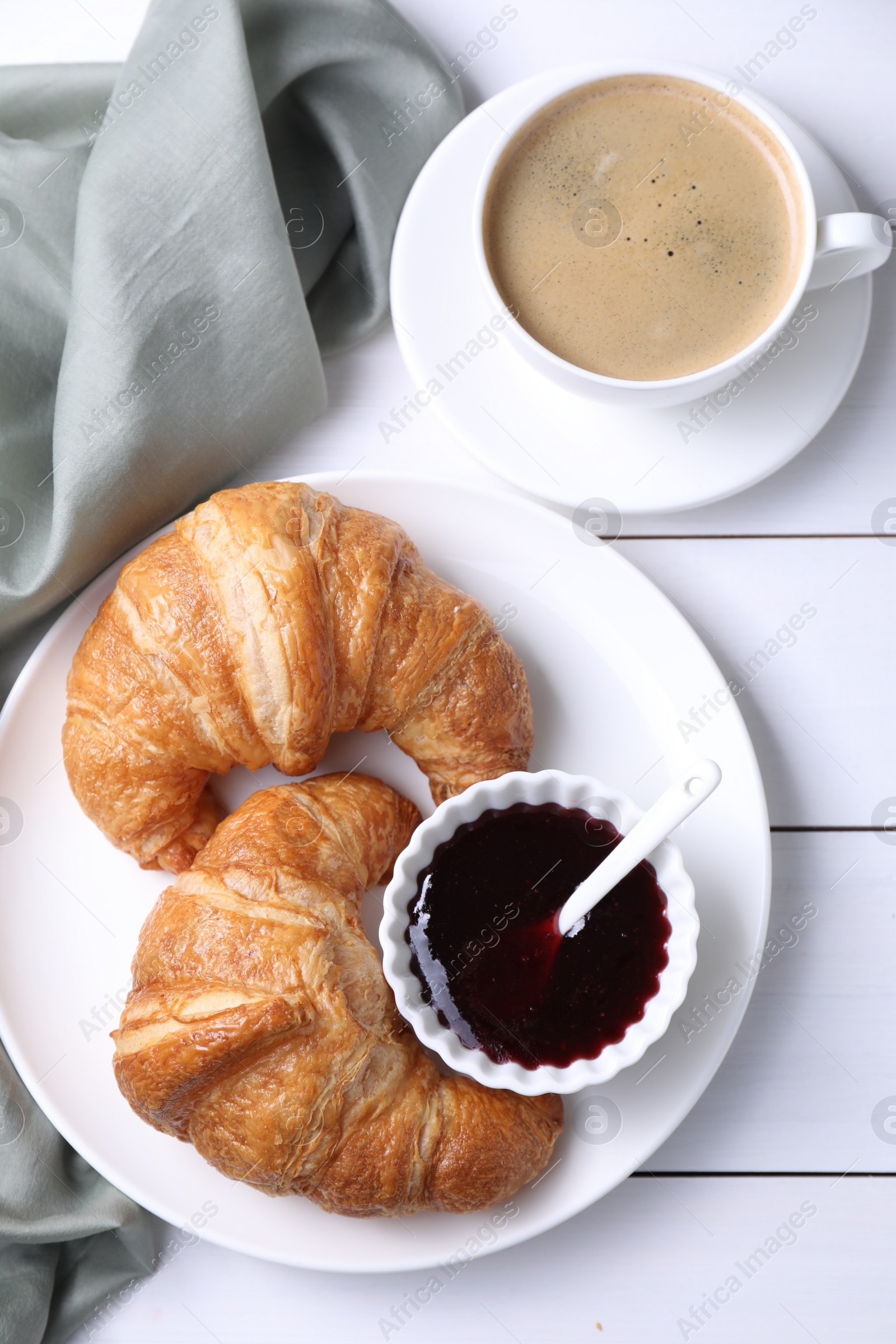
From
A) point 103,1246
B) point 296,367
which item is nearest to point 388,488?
point 296,367

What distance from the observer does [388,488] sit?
177 cm

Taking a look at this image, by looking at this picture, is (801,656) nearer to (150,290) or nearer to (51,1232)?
(150,290)

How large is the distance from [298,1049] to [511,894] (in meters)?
0.36

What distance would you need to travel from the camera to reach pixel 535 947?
151 centimetres

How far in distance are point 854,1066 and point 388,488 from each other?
4.06 ft

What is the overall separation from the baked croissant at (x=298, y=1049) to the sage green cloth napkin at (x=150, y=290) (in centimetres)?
38

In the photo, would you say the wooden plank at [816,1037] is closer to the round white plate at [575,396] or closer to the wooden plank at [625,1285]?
the wooden plank at [625,1285]

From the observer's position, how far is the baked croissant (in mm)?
1450

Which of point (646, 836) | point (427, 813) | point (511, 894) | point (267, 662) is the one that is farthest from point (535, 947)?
point (267, 662)

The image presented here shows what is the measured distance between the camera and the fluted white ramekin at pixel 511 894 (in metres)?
1.49

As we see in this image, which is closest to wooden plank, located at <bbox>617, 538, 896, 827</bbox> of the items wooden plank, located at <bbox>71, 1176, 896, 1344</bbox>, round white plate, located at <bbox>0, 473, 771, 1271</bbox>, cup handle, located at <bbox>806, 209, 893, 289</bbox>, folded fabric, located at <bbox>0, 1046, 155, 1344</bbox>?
round white plate, located at <bbox>0, 473, 771, 1271</bbox>

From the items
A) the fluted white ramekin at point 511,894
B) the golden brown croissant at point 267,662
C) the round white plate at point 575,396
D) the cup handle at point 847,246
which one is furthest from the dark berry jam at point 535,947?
the cup handle at point 847,246

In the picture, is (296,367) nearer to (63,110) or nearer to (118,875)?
(63,110)

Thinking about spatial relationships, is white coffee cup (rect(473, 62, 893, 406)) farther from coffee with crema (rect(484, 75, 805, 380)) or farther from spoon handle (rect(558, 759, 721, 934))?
spoon handle (rect(558, 759, 721, 934))
